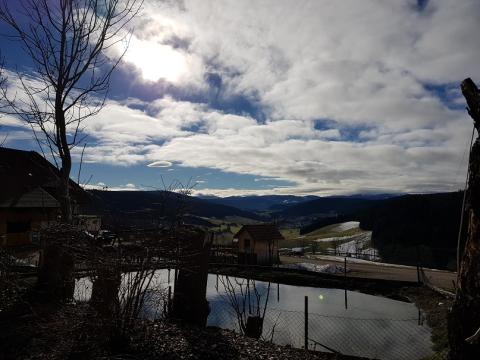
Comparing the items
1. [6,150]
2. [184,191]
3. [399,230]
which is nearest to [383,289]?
[184,191]

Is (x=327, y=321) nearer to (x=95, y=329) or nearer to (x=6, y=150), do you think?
(x=95, y=329)

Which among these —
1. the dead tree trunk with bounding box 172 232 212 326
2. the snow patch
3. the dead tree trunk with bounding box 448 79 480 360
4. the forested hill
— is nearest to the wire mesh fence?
the dead tree trunk with bounding box 172 232 212 326

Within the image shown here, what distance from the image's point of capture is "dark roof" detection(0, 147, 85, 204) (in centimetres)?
3142

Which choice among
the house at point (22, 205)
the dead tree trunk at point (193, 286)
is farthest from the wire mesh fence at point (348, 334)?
the house at point (22, 205)

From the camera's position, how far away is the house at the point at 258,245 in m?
41.9

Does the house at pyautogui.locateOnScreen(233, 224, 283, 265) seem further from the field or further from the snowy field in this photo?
the snowy field

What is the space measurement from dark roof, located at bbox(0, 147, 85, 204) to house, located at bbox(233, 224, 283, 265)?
17.8m

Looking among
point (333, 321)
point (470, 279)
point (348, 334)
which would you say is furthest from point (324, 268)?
point (470, 279)

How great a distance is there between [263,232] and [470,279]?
39.0 m

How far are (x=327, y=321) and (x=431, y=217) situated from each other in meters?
83.8

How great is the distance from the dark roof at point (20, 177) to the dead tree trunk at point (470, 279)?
2987 cm

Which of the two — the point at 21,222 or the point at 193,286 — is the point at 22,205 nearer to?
the point at 21,222

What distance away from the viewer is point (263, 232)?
4347 cm

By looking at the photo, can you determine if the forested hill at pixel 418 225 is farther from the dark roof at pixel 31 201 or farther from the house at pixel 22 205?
the house at pixel 22 205
